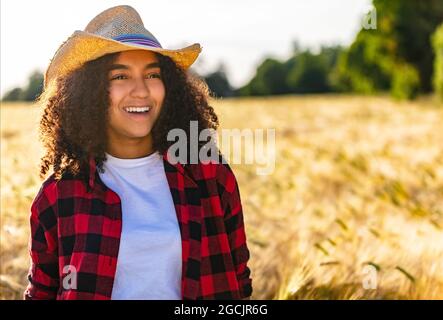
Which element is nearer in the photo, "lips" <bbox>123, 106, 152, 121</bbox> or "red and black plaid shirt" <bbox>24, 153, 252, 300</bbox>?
Result: "red and black plaid shirt" <bbox>24, 153, 252, 300</bbox>

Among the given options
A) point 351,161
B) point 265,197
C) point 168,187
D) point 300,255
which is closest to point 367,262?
point 300,255

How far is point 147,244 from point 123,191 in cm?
18

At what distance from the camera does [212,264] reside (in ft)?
6.47

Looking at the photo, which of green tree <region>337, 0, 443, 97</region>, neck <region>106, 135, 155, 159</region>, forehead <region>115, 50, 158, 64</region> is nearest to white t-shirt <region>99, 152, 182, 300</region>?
neck <region>106, 135, 155, 159</region>

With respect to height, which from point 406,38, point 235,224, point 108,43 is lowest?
point 406,38

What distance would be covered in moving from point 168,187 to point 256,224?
71.0 inches

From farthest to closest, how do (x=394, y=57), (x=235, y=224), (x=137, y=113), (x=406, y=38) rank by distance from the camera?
(x=394, y=57) → (x=406, y=38) → (x=235, y=224) → (x=137, y=113)

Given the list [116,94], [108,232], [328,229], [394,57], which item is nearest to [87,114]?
[116,94]

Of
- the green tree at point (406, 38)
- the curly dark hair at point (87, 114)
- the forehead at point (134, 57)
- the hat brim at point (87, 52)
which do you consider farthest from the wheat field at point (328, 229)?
the green tree at point (406, 38)

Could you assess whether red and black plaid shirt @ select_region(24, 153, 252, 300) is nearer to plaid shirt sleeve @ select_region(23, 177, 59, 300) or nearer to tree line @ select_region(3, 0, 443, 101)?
plaid shirt sleeve @ select_region(23, 177, 59, 300)

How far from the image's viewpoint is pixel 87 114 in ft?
6.72

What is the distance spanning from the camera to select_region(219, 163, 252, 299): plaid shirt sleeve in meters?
2.03

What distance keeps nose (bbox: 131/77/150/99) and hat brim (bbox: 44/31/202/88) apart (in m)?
0.10

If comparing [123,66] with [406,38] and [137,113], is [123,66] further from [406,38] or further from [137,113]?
[406,38]
